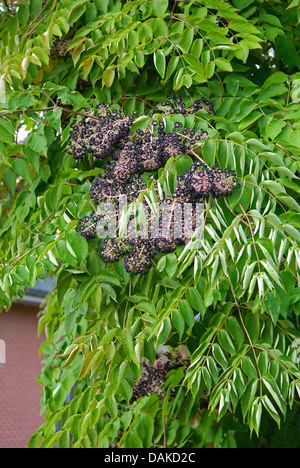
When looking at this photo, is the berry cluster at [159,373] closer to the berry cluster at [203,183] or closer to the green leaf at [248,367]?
the green leaf at [248,367]

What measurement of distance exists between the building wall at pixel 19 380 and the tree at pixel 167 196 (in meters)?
1.61

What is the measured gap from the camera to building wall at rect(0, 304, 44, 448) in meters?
3.58

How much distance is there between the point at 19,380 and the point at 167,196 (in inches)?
111

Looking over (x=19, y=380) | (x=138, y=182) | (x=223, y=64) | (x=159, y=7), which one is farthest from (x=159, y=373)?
(x=19, y=380)

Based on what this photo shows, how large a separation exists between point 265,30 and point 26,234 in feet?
3.43

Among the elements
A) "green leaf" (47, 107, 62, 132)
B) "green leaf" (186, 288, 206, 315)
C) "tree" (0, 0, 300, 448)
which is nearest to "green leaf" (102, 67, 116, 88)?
"tree" (0, 0, 300, 448)

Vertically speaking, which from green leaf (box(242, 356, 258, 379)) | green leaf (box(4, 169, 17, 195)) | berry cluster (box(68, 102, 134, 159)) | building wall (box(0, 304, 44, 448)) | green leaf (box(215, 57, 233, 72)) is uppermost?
green leaf (box(215, 57, 233, 72))

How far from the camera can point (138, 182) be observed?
4.87ft

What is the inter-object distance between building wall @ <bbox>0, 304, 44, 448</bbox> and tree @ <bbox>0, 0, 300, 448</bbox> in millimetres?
1607

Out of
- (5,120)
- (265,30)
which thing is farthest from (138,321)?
(265,30)

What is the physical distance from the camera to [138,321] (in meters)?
1.59

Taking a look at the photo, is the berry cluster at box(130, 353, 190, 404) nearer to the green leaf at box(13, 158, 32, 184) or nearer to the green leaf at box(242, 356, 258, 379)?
the green leaf at box(242, 356, 258, 379)

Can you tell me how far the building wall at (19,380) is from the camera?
3.58 m
